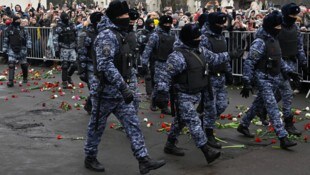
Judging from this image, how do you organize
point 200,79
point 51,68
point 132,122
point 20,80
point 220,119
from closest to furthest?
point 132,122
point 200,79
point 220,119
point 20,80
point 51,68

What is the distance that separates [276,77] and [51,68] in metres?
12.5

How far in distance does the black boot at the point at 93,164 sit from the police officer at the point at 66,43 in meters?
7.60

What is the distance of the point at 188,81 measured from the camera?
272 inches

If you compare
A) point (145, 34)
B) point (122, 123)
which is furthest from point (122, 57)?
point (145, 34)

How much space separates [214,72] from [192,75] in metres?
1.03

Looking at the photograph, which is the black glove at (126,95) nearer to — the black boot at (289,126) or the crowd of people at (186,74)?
the crowd of people at (186,74)

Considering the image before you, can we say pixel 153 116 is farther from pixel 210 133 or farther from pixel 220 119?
pixel 210 133

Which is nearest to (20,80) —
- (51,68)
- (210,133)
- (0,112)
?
(51,68)

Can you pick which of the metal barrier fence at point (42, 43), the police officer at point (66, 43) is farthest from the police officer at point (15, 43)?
the metal barrier fence at point (42, 43)

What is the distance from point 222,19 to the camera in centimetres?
781

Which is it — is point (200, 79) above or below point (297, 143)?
above

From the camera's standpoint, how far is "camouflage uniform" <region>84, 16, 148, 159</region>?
6145 millimetres

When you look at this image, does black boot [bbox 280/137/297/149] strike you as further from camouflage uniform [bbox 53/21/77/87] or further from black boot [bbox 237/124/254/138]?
camouflage uniform [bbox 53/21/77/87]

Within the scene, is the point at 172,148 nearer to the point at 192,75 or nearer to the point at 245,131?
the point at 192,75
